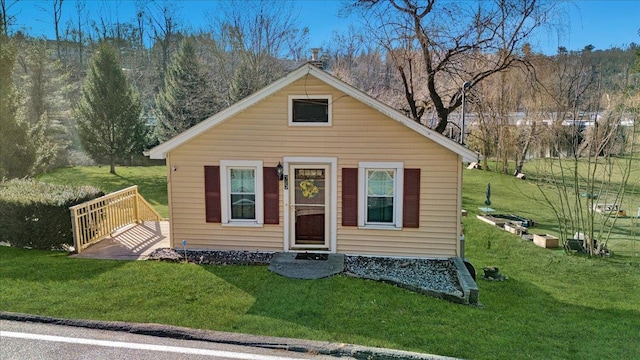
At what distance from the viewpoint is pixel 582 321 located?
22.3 ft

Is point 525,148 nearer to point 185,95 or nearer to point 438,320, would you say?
point 185,95

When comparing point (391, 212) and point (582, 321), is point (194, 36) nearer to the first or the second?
point (391, 212)

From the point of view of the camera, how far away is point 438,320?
20.1 feet

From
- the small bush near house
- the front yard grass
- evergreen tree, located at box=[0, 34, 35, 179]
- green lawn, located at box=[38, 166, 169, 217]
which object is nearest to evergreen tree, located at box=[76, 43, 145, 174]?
green lawn, located at box=[38, 166, 169, 217]

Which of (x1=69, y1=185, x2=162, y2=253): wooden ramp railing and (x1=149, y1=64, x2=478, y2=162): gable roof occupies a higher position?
(x1=149, y1=64, x2=478, y2=162): gable roof

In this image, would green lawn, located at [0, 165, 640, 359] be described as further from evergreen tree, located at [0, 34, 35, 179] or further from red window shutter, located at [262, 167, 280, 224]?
evergreen tree, located at [0, 34, 35, 179]

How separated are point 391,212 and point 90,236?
710cm

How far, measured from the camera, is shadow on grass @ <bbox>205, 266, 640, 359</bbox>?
5441mm

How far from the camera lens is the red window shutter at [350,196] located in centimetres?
911

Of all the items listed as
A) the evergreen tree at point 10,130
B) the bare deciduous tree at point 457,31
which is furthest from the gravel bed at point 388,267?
the evergreen tree at point 10,130

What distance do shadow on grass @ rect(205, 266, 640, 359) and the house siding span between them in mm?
1572

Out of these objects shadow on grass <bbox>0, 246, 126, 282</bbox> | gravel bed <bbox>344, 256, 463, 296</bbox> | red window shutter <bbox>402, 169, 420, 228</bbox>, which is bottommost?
gravel bed <bbox>344, 256, 463, 296</bbox>

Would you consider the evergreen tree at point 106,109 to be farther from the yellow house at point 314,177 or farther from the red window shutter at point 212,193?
the red window shutter at point 212,193

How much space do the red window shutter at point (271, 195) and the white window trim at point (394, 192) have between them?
1857mm
